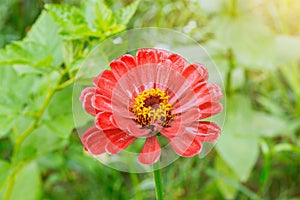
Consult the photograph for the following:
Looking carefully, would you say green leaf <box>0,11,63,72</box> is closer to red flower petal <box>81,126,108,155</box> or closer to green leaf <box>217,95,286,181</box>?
red flower petal <box>81,126,108,155</box>

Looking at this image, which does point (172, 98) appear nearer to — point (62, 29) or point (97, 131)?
point (97, 131)

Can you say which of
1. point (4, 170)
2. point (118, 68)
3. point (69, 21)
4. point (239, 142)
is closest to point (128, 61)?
point (118, 68)

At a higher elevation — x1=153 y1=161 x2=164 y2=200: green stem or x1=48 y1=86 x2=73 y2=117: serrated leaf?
x1=153 y1=161 x2=164 y2=200: green stem

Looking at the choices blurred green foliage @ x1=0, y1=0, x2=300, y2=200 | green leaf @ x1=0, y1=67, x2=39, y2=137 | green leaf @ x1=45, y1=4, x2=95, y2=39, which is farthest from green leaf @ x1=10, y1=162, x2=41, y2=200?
green leaf @ x1=45, y1=4, x2=95, y2=39

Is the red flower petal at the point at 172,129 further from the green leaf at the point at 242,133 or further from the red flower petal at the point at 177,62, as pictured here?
the green leaf at the point at 242,133

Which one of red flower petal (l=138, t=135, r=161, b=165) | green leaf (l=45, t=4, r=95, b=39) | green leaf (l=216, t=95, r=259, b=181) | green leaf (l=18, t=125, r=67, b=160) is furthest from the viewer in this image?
green leaf (l=216, t=95, r=259, b=181)
